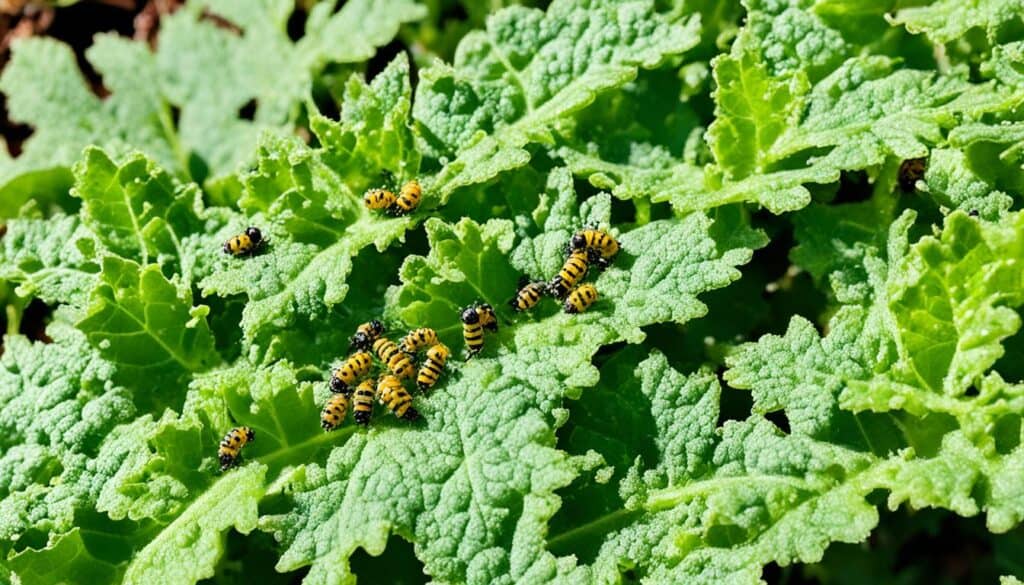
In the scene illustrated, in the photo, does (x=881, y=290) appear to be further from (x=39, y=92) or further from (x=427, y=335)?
(x=39, y=92)

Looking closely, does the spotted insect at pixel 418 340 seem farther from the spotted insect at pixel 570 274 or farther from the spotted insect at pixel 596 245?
the spotted insect at pixel 596 245

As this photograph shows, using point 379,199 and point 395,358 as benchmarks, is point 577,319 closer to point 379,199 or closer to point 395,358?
point 395,358

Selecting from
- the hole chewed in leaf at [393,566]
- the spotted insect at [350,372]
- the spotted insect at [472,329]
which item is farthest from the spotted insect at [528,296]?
the hole chewed in leaf at [393,566]

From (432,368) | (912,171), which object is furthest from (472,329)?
(912,171)

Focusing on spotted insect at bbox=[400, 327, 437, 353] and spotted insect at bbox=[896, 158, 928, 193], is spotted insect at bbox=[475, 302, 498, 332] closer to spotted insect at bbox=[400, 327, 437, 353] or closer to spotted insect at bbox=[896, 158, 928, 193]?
spotted insect at bbox=[400, 327, 437, 353]

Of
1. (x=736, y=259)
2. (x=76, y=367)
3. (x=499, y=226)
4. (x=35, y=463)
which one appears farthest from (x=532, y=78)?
(x=35, y=463)

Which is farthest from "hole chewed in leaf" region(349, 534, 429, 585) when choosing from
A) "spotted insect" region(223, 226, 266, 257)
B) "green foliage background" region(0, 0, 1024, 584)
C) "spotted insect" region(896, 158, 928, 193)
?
"spotted insect" region(896, 158, 928, 193)
